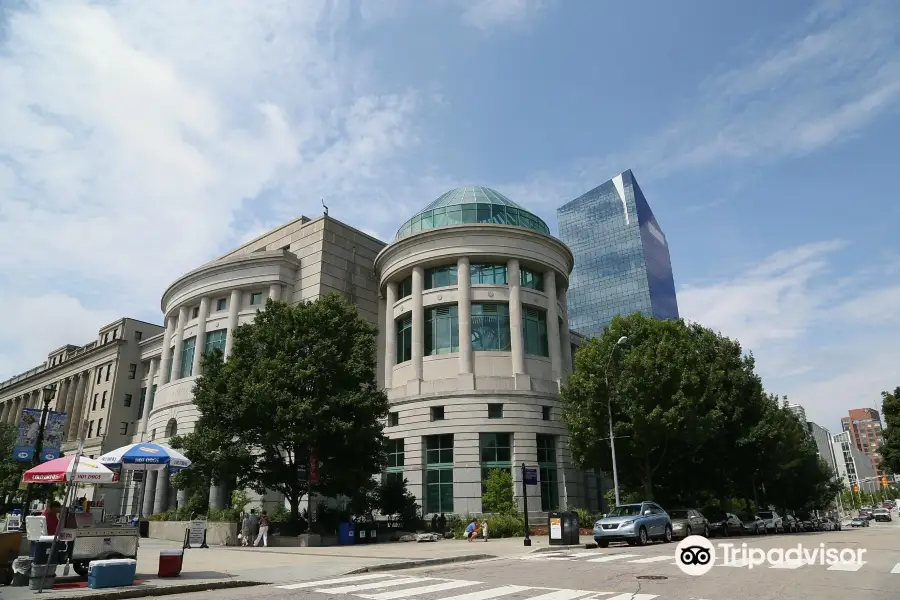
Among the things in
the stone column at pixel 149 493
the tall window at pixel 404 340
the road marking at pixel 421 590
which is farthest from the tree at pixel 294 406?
the stone column at pixel 149 493

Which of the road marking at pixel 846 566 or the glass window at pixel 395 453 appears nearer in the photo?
the road marking at pixel 846 566

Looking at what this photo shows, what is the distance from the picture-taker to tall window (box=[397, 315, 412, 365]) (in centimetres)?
4106

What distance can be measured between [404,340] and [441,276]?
5161 millimetres

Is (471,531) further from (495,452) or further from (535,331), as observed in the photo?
(535,331)

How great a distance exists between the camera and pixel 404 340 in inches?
1638

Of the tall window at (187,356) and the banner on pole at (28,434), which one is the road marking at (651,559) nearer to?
the banner on pole at (28,434)

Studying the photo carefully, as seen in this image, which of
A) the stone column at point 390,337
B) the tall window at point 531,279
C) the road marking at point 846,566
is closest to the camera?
the road marking at point 846,566

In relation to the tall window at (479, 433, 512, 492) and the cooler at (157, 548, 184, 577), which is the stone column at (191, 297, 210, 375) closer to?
the tall window at (479, 433, 512, 492)

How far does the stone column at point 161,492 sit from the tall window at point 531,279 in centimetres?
2885

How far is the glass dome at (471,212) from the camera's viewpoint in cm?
4303

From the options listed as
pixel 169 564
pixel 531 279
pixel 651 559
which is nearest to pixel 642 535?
A: pixel 651 559

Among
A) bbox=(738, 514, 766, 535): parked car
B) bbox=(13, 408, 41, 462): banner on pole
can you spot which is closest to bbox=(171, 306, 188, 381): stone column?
bbox=(13, 408, 41, 462): banner on pole

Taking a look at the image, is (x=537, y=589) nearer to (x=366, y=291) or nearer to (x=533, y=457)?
(x=533, y=457)

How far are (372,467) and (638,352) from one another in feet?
50.3
